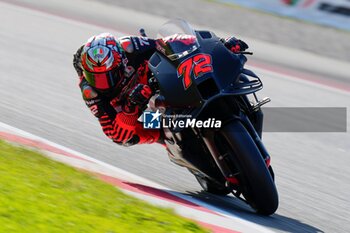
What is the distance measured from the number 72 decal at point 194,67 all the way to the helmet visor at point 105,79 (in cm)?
67

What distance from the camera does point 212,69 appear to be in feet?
18.5

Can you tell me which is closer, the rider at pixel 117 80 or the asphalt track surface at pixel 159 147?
the rider at pixel 117 80

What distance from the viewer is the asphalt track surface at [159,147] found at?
6234 mm

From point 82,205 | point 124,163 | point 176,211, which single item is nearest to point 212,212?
point 176,211

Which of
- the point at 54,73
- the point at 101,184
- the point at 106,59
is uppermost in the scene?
the point at 106,59

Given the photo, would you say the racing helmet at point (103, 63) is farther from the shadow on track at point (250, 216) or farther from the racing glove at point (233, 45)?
the shadow on track at point (250, 216)

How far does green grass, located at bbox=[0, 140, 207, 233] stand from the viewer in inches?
165

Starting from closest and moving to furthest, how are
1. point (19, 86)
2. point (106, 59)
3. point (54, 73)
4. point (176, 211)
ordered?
1. point (176, 211)
2. point (106, 59)
3. point (19, 86)
4. point (54, 73)

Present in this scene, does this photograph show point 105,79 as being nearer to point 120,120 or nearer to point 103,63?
point 103,63

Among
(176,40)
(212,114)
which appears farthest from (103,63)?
(212,114)

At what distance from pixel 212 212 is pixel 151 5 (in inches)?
509

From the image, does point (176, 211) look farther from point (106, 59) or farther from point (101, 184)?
point (106, 59)

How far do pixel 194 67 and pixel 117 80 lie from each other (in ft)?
2.75

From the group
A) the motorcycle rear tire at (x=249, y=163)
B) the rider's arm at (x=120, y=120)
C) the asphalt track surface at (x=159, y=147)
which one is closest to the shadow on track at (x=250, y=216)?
the asphalt track surface at (x=159, y=147)
